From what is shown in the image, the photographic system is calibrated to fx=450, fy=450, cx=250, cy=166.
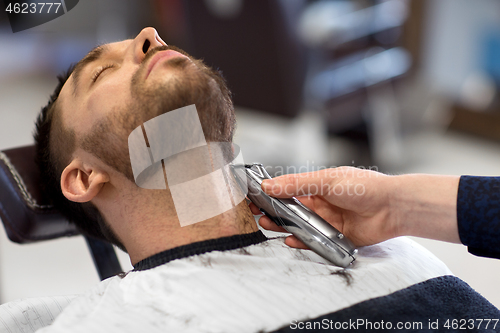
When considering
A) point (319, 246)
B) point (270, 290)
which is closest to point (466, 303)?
point (319, 246)

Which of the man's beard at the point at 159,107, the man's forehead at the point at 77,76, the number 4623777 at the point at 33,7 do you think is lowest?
the man's beard at the point at 159,107

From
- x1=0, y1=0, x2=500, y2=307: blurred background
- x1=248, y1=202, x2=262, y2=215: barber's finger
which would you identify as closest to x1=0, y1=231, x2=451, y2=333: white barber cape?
x1=248, y1=202, x2=262, y2=215: barber's finger

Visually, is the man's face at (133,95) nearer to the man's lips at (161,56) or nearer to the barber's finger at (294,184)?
the man's lips at (161,56)

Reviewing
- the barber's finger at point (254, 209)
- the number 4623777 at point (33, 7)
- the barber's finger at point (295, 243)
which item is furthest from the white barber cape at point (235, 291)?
the number 4623777 at point (33, 7)

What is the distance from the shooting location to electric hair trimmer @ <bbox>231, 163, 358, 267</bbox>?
3.72 ft

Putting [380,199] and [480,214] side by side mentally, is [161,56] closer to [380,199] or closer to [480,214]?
[380,199]

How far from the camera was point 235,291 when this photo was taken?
3.31ft

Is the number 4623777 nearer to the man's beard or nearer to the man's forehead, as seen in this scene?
the man's forehead

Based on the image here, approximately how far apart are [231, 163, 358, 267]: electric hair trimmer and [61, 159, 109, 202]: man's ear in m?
0.39

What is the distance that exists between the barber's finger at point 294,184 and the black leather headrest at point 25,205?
2.25 ft

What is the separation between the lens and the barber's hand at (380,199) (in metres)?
1.13

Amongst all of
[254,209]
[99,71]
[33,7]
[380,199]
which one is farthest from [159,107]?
[33,7]

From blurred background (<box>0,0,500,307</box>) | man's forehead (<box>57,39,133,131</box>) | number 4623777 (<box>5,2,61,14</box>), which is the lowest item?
blurred background (<box>0,0,500,307</box>)

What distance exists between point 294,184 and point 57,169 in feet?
2.34
